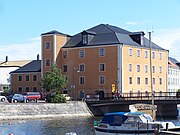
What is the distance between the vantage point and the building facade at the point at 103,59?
9612 cm

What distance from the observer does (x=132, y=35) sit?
10331cm

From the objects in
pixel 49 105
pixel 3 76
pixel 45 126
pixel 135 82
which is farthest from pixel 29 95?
pixel 3 76

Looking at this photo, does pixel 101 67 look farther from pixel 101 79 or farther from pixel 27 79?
pixel 27 79

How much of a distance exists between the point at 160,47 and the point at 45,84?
2990cm

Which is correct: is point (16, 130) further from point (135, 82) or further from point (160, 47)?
point (160, 47)

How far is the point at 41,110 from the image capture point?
72.4 m

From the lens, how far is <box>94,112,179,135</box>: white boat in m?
38.6

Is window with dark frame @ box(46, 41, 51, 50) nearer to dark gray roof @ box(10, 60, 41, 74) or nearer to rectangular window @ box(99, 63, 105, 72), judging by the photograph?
dark gray roof @ box(10, 60, 41, 74)

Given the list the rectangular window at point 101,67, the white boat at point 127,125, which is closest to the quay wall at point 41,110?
the rectangular window at point 101,67

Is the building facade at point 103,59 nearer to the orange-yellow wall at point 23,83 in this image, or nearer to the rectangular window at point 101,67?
the rectangular window at point 101,67

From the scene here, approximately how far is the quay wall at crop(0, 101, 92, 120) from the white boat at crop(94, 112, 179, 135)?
88.3ft

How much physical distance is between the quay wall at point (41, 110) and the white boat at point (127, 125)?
26908mm

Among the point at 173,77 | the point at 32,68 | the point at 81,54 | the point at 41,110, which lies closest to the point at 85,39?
the point at 81,54

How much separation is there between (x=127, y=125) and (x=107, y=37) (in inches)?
2350
